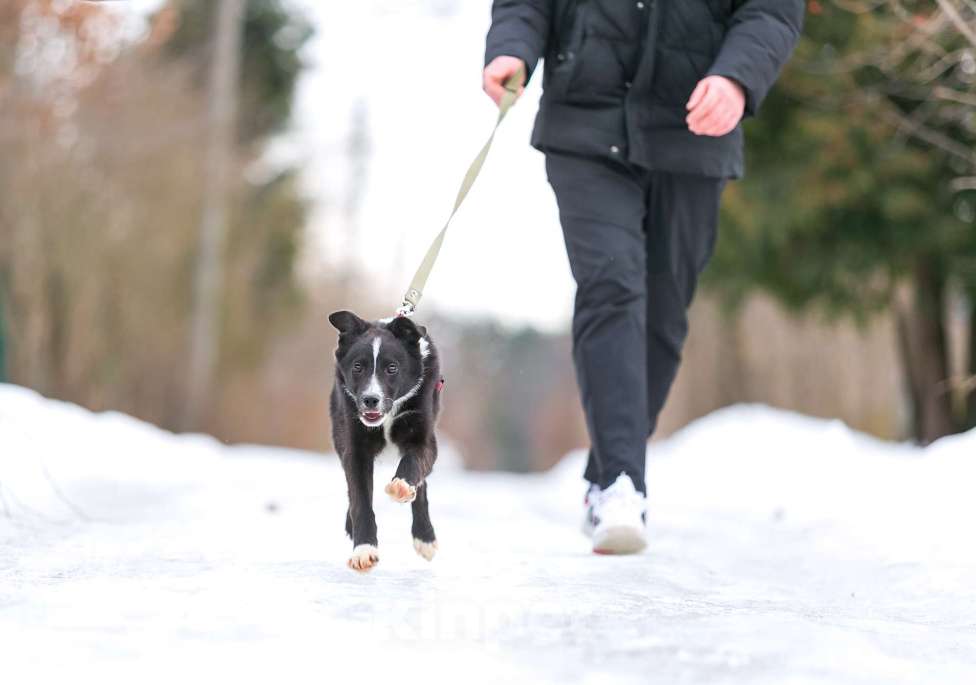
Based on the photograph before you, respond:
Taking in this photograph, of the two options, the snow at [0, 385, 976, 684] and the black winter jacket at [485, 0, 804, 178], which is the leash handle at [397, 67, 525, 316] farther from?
the snow at [0, 385, 976, 684]

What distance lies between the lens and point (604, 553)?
13.2 feet

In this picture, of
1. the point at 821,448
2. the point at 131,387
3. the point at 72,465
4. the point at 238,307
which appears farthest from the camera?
the point at 238,307

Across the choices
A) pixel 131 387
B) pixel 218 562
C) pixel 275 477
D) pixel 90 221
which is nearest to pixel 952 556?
pixel 218 562

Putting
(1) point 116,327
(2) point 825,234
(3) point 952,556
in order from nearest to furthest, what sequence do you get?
(3) point 952,556 < (2) point 825,234 < (1) point 116,327

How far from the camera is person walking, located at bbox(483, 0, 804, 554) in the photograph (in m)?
4.16

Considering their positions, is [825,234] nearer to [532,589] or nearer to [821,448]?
[821,448]

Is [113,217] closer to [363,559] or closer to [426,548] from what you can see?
[426,548]

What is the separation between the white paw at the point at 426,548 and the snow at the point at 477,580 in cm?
4

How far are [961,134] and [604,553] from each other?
5.32m

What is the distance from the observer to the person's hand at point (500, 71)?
403cm

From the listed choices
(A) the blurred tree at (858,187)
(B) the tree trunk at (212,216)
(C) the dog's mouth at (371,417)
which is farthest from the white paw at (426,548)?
(B) the tree trunk at (212,216)

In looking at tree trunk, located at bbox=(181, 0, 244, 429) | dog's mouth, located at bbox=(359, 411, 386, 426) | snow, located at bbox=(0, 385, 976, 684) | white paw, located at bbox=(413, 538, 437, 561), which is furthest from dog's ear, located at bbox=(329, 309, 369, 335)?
tree trunk, located at bbox=(181, 0, 244, 429)

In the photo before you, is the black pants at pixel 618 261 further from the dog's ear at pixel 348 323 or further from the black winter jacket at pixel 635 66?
the dog's ear at pixel 348 323

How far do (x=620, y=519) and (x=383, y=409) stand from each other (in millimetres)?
868
